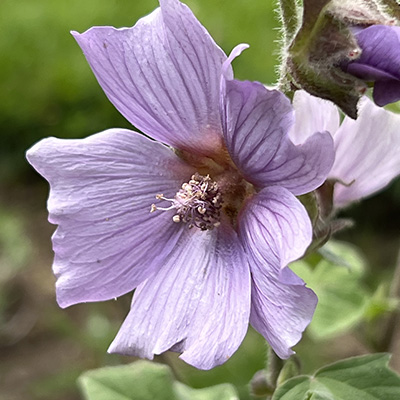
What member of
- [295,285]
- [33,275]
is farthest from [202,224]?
[33,275]

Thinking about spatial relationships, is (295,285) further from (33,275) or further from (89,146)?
(33,275)

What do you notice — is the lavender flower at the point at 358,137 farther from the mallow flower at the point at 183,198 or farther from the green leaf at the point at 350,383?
the green leaf at the point at 350,383

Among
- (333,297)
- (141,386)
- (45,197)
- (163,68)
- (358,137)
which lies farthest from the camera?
(45,197)

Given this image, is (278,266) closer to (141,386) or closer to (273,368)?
(273,368)

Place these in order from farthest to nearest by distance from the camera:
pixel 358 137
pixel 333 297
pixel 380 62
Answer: pixel 333 297 < pixel 358 137 < pixel 380 62

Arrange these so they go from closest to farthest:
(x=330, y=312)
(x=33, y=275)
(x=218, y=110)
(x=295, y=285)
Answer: (x=295, y=285), (x=218, y=110), (x=330, y=312), (x=33, y=275)

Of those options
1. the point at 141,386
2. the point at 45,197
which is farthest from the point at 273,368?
the point at 45,197

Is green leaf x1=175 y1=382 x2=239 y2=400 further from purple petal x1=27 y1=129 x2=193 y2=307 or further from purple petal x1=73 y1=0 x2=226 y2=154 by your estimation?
purple petal x1=73 y1=0 x2=226 y2=154

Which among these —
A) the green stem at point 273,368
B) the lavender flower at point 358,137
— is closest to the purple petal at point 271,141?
the lavender flower at point 358,137
